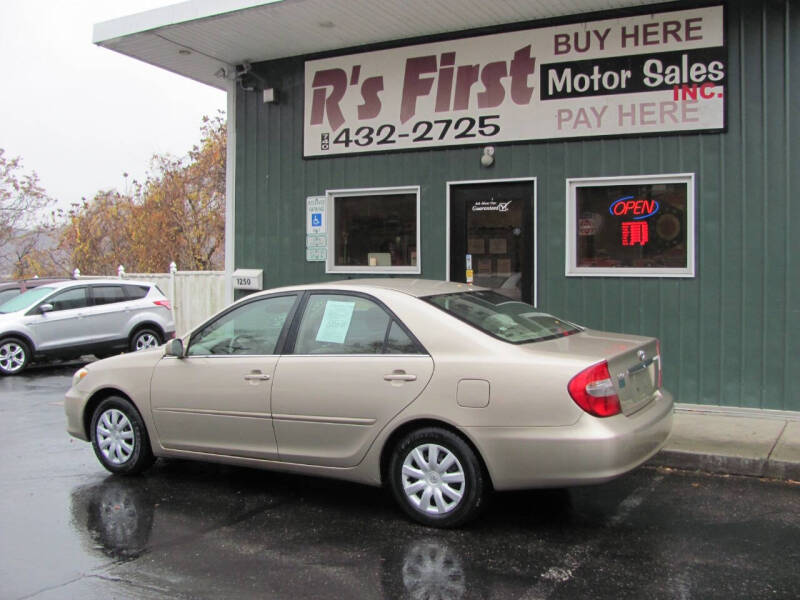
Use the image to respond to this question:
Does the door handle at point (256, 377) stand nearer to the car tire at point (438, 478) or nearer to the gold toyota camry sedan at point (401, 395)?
the gold toyota camry sedan at point (401, 395)

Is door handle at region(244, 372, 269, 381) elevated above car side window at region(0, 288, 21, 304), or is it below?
below

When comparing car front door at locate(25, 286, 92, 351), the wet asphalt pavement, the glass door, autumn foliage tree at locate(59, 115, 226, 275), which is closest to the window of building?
the glass door

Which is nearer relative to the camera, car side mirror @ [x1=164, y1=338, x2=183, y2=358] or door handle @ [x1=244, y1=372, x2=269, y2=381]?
door handle @ [x1=244, y1=372, x2=269, y2=381]

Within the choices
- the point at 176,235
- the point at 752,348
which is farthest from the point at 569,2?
the point at 176,235

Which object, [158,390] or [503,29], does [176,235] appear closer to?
[503,29]

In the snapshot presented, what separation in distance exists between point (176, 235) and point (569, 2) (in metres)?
18.3

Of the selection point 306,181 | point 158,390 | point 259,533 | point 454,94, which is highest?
point 454,94

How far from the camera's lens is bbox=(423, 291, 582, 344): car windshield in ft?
16.4

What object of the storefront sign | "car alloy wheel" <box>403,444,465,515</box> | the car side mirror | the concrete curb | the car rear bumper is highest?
the storefront sign

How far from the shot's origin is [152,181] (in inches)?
984

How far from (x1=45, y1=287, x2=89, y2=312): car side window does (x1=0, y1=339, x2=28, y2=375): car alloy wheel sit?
90 centimetres

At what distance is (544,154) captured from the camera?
28.5ft

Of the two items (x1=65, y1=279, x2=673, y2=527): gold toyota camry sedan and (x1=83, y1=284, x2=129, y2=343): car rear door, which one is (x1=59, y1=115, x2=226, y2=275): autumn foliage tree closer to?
(x1=83, y1=284, x2=129, y2=343): car rear door

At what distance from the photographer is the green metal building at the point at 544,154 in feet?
25.3
